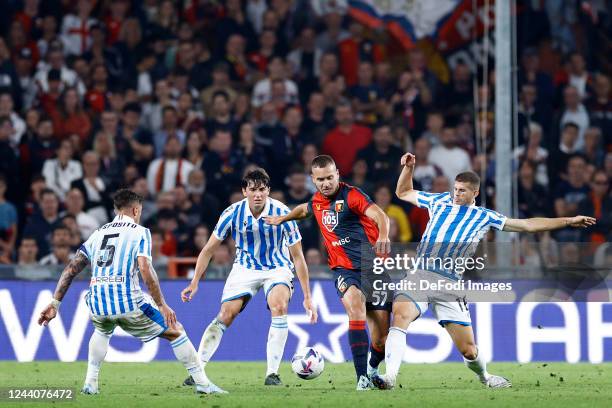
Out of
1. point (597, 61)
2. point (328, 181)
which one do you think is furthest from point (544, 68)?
point (328, 181)

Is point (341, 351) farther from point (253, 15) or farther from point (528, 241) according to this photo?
point (253, 15)

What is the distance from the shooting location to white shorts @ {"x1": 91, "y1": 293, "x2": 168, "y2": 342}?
37.7 feet

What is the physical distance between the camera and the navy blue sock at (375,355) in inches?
487

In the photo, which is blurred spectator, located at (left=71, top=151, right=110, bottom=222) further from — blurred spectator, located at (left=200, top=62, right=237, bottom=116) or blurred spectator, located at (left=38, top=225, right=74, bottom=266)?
blurred spectator, located at (left=200, top=62, right=237, bottom=116)

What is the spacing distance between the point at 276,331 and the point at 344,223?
1317mm

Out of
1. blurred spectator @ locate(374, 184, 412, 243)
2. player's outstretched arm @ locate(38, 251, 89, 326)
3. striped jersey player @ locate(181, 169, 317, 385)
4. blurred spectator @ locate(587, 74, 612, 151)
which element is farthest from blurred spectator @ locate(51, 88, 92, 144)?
player's outstretched arm @ locate(38, 251, 89, 326)

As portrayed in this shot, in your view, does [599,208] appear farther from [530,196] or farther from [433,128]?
[433,128]

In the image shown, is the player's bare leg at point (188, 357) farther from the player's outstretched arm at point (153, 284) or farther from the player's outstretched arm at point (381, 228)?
the player's outstretched arm at point (381, 228)

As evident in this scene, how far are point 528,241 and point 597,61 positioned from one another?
508 centimetres

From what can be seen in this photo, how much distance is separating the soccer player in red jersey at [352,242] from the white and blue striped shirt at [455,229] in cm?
46

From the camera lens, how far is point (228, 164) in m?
18.7

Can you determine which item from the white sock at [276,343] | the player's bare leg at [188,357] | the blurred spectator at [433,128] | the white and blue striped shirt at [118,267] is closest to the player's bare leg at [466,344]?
the white sock at [276,343]

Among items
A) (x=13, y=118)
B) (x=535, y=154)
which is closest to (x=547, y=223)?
(x=535, y=154)

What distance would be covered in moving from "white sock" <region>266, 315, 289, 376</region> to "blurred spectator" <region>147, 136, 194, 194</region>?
602 cm
